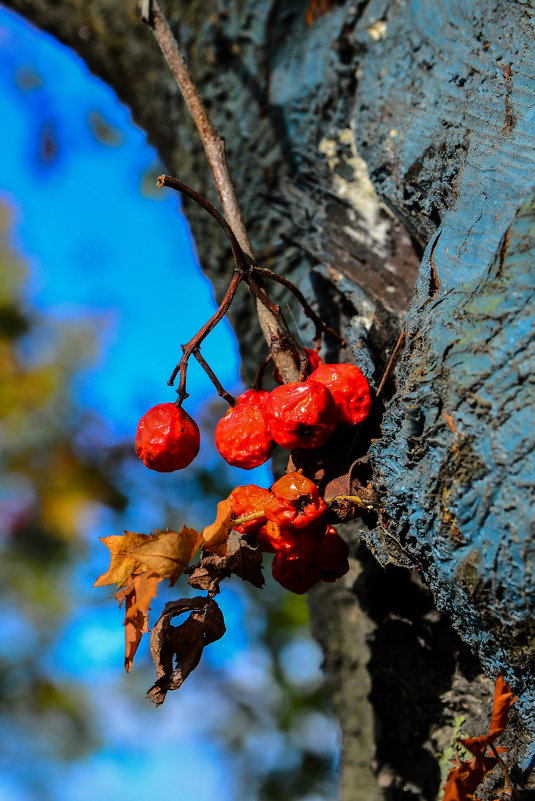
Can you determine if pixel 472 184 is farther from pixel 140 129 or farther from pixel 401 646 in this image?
pixel 140 129

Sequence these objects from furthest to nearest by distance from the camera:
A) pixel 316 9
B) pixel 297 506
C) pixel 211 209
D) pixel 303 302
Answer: pixel 316 9 < pixel 303 302 < pixel 211 209 < pixel 297 506

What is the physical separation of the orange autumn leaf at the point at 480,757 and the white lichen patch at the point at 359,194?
3.47ft

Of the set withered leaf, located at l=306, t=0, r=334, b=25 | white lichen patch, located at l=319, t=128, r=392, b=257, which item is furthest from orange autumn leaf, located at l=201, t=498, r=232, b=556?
withered leaf, located at l=306, t=0, r=334, b=25

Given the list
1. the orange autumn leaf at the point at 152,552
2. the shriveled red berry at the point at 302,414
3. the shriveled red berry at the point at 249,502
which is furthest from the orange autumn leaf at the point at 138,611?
the shriveled red berry at the point at 302,414

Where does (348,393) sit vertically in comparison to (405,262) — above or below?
below

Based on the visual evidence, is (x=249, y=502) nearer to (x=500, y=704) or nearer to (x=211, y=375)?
(x=211, y=375)

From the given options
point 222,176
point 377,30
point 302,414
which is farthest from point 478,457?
point 377,30

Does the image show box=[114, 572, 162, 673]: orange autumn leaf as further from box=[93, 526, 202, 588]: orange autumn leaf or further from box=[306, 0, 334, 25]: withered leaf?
box=[306, 0, 334, 25]: withered leaf

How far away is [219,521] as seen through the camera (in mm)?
1021

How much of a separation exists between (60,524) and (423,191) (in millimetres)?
4468

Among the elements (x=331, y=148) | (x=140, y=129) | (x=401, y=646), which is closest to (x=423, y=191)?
(x=331, y=148)

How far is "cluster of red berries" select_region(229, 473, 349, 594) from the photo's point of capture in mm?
993

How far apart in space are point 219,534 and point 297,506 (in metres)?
0.13

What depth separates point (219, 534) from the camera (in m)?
1.02
